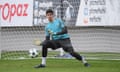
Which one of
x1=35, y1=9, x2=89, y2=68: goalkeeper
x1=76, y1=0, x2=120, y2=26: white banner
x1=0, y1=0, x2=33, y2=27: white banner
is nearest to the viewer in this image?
x1=35, y1=9, x2=89, y2=68: goalkeeper

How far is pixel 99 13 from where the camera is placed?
17.2m

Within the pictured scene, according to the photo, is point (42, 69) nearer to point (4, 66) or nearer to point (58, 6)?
point (4, 66)

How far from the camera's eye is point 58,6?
A: 17781mm

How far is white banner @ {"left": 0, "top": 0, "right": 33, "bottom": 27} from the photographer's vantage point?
17359 millimetres

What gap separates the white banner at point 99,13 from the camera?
17.1m

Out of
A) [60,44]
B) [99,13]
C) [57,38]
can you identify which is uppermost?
[99,13]

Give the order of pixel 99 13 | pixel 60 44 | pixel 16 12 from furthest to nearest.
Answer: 1. pixel 16 12
2. pixel 99 13
3. pixel 60 44

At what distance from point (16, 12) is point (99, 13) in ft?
9.62

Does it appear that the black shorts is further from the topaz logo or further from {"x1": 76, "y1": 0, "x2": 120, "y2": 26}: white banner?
the topaz logo

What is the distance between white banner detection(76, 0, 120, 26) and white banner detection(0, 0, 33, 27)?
5.96 feet

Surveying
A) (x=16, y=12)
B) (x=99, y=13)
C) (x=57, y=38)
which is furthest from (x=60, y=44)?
(x=16, y=12)

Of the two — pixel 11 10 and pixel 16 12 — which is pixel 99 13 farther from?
pixel 11 10

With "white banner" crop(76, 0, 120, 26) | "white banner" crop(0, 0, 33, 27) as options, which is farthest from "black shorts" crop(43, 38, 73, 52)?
"white banner" crop(0, 0, 33, 27)

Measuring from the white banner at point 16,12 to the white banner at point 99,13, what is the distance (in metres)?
1.82
